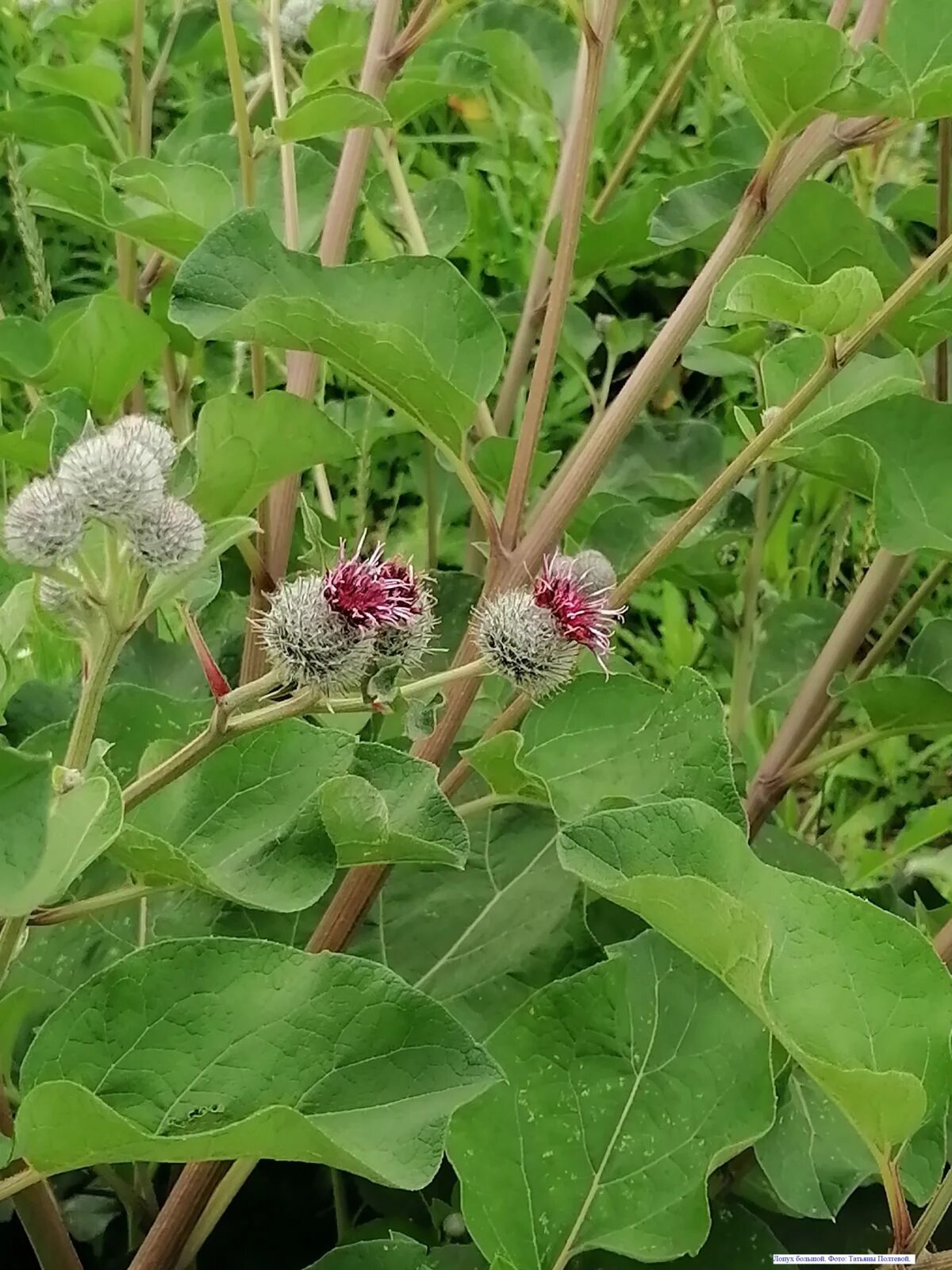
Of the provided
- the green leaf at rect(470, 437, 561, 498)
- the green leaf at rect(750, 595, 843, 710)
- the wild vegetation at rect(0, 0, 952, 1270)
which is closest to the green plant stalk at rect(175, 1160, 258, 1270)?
the wild vegetation at rect(0, 0, 952, 1270)

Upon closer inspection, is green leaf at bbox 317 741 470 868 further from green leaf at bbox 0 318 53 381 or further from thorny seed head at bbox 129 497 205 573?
green leaf at bbox 0 318 53 381

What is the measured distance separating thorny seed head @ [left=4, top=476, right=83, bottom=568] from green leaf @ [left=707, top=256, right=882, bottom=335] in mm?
321

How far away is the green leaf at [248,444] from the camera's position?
0.63m

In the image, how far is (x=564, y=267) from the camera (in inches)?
29.0

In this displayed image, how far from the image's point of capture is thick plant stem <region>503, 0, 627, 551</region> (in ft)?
2.37

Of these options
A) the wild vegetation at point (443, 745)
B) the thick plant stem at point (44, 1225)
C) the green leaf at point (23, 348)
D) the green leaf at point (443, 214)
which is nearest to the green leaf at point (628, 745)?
the wild vegetation at point (443, 745)

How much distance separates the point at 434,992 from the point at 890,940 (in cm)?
35

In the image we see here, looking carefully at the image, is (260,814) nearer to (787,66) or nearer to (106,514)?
(106,514)

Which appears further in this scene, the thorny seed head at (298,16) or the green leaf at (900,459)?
the thorny seed head at (298,16)

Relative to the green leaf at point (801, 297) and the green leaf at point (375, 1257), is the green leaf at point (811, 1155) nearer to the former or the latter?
the green leaf at point (375, 1257)

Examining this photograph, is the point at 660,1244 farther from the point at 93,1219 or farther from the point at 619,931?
the point at 93,1219

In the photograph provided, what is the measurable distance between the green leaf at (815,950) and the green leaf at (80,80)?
2.64 ft

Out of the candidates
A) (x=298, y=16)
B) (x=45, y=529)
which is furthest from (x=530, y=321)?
(x=45, y=529)

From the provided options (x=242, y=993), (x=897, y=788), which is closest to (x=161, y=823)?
(x=242, y=993)
